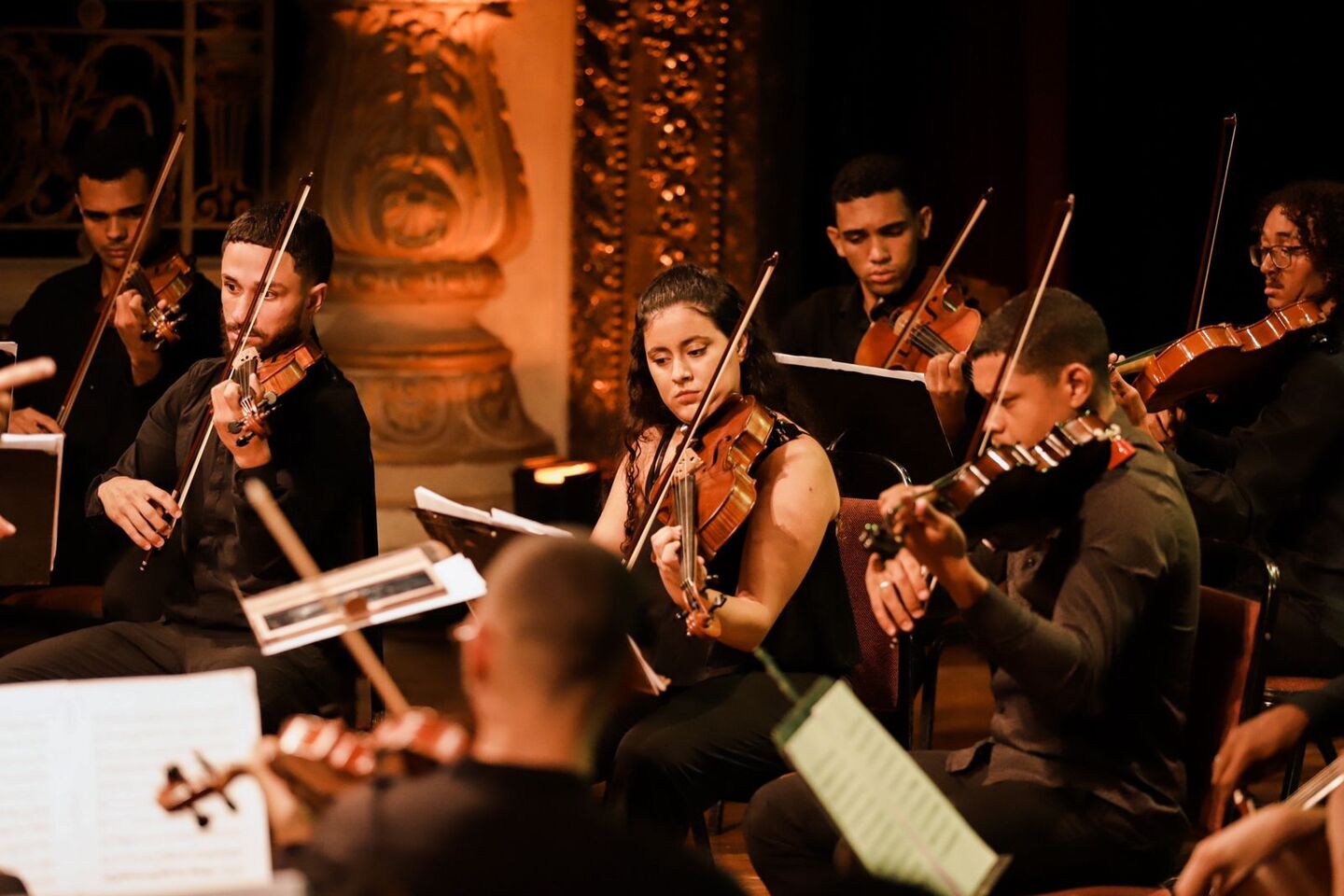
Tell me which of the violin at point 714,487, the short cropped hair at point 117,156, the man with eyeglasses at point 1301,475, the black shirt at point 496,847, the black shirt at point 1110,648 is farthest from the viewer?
the short cropped hair at point 117,156

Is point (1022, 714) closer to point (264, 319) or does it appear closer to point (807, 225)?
point (264, 319)

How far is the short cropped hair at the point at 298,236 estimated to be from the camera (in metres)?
2.97

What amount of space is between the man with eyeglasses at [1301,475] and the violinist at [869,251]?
0.99m

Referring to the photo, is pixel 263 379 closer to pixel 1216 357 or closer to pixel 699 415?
pixel 699 415

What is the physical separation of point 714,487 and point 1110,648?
755 millimetres

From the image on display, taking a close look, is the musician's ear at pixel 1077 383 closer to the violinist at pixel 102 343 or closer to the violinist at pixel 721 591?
the violinist at pixel 721 591

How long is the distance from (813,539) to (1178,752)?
67cm

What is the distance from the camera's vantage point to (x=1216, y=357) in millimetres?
3426

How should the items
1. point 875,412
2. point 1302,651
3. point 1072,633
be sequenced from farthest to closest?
point 875,412 → point 1302,651 → point 1072,633

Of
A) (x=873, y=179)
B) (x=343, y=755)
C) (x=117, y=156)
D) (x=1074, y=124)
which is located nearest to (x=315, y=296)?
(x=117, y=156)

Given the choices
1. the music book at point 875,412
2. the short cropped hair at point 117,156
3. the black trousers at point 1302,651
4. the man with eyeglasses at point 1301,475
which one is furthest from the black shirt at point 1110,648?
the short cropped hair at point 117,156

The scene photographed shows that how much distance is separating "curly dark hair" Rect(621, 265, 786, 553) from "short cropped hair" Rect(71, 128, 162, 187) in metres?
1.38

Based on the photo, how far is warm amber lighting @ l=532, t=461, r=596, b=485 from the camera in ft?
15.0

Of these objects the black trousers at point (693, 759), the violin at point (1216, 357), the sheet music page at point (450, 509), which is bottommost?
the black trousers at point (693, 759)
